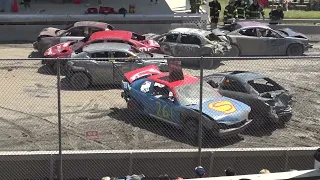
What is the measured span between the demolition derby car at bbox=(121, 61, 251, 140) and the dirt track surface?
9.8 inches

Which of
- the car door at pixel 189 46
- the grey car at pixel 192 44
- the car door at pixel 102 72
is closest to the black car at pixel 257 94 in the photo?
the car door at pixel 102 72

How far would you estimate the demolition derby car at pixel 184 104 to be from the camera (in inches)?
477

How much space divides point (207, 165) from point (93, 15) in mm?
17046

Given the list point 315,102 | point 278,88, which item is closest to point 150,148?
point 278,88

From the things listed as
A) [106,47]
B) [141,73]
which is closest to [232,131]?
[141,73]

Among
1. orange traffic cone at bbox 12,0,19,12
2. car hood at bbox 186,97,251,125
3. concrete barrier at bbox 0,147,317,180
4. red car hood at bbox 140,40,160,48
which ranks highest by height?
orange traffic cone at bbox 12,0,19,12

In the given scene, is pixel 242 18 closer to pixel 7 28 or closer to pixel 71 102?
pixel 7 28

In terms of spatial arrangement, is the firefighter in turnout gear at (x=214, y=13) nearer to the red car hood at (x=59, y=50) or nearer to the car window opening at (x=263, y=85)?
the red car hood at (x=59, y=50)

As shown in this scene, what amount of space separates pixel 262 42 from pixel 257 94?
9.13m

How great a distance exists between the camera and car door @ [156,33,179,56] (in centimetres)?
2105

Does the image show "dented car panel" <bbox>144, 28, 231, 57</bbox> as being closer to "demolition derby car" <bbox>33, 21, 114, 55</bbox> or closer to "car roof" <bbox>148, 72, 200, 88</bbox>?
"demolition derby car" <bbox>33, 21, 114, 55</bbox>

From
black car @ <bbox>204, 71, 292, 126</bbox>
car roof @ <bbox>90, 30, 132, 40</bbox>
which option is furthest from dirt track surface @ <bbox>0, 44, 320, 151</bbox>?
car roof @ <bbox>90, 30, 132, 40</bbox>

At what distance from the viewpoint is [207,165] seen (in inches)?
439

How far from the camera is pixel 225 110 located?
1252 centimetres
